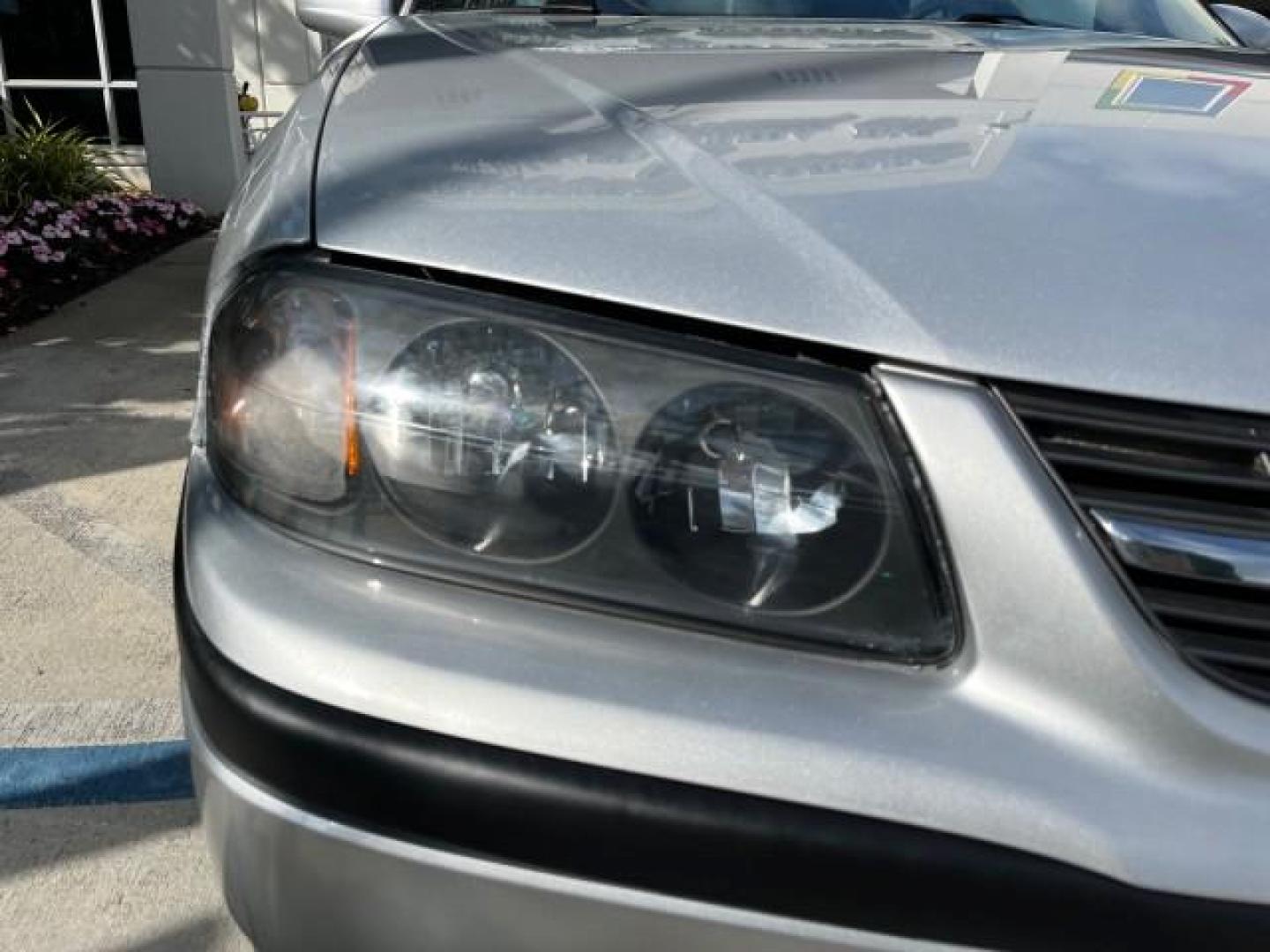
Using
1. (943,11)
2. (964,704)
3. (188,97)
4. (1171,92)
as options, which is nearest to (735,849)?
(964,704)

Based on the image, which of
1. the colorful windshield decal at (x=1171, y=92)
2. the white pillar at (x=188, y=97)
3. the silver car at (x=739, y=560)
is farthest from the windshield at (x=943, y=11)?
the white pillar at (x=188, y=97)

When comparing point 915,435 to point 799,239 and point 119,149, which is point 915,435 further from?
point 119,149

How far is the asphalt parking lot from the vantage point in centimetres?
195

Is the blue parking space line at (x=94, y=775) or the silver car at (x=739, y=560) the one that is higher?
the silver car at (x=739, y=560)

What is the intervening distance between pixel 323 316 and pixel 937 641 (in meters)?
0.64

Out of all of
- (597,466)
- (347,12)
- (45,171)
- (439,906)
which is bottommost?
(45,171)

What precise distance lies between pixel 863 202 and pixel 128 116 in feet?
34.1

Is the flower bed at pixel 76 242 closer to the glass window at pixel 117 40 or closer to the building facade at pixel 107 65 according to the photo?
the building facade at pixel 107 65

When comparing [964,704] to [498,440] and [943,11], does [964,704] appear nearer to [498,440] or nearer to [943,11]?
[498,440]

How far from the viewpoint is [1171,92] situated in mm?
1644

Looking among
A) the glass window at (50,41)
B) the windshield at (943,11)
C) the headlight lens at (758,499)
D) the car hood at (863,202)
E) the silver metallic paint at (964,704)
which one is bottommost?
the glass window at (50,41)

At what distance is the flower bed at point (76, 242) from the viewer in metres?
5.74

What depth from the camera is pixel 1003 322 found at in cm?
101

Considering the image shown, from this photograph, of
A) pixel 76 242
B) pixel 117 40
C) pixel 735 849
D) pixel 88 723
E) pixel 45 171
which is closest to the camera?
pixel 735 849
